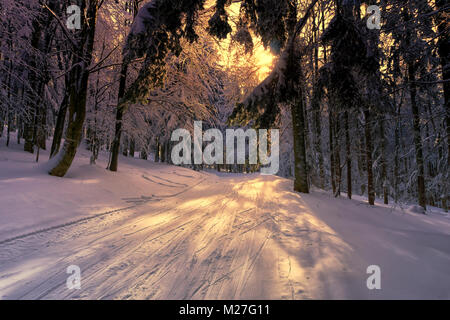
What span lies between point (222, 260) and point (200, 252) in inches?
16.4

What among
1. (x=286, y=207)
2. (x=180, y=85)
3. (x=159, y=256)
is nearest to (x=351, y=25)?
(x=286, y=207)

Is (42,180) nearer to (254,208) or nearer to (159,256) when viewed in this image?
(159,256)

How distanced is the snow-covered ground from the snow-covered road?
14 mm

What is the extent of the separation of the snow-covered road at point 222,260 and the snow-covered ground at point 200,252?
1 cm

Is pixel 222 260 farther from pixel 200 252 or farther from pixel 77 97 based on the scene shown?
pixel 77 97

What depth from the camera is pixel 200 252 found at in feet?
10.8

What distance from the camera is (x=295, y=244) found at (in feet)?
11.8

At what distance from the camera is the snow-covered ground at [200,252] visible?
234cm

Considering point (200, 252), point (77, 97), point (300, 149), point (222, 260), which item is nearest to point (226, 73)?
point (300, 149)

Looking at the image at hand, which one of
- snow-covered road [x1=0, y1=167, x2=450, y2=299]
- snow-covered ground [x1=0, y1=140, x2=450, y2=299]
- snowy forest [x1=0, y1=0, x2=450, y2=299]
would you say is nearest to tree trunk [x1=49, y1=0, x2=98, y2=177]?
snowy forest [x1=0, y1=0, x2=450, y2=299]

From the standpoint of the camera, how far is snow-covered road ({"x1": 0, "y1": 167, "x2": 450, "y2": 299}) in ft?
7.59

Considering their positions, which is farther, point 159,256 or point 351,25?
point 351,25

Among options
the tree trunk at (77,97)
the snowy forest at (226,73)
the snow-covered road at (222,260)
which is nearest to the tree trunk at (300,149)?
the snowy forest at (226,73)
